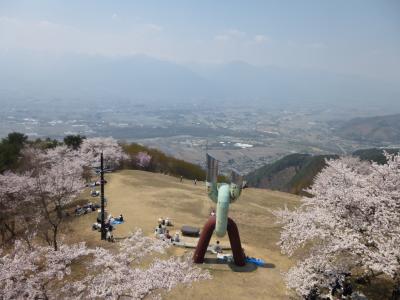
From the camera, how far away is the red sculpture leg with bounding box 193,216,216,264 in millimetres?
19688

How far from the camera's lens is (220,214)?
19125 millimetres

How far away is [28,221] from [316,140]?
542ft

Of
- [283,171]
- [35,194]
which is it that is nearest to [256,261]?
[35,194]

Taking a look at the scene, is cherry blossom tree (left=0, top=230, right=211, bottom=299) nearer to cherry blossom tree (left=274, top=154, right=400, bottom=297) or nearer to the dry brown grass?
the dry brown grass

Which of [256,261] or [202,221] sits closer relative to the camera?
[256,261]

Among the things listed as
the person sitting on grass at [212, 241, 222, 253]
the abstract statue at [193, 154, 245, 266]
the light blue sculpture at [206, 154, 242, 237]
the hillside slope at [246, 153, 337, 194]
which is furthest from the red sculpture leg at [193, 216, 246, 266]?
the hillside slope at [246, 153, 337, 194]

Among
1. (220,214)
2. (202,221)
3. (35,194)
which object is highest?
(220,214)

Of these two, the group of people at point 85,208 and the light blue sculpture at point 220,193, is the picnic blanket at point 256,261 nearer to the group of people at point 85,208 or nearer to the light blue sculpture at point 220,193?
the light blue sculpture at point 220,193

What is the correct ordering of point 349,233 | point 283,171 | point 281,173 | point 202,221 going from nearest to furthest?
point 349,233
point 202,221
point 281,173
point 283,171

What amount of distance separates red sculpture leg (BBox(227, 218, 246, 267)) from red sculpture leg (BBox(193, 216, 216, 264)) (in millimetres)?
1023

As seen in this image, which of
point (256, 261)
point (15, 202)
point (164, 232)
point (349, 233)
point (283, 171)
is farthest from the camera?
point (283, 171)

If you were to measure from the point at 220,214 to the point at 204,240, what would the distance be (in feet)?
6.83

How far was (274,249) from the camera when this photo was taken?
941 inches

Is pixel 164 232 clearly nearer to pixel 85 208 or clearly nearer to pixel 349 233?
pixel 85 208
